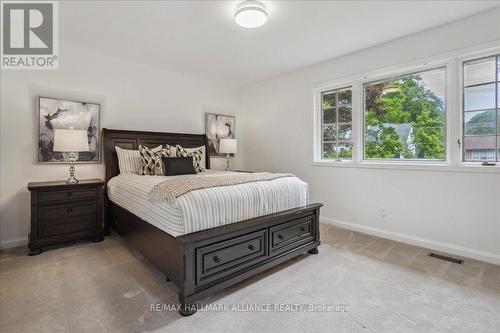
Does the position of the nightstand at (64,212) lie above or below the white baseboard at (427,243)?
above

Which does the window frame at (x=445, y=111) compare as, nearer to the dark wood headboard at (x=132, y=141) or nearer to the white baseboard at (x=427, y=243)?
the white baseboard at (x=427, y=243)

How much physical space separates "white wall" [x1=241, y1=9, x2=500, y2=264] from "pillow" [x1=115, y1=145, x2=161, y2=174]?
2353 mm

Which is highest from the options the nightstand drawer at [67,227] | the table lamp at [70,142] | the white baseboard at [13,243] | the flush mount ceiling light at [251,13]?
the flush mount ceiling light at [251,13]

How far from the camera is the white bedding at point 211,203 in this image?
1.86m

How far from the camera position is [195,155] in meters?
4.07

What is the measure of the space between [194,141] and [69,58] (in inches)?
82.1

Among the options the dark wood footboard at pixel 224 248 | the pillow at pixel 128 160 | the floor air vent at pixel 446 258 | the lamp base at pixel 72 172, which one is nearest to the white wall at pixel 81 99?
the lamp base at pixel 72 172

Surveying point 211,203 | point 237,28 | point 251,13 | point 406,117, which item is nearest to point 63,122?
point 237,28

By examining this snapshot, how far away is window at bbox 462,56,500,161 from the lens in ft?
8.54

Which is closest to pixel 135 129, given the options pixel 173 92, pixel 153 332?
pixel 173 92

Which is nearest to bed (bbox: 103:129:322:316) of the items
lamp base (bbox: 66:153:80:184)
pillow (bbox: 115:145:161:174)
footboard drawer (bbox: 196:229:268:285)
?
footboard drawer (bbox: 196:229:268:285)

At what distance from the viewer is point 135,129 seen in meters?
3.98

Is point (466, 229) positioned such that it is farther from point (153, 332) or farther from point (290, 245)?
point (153, 332)

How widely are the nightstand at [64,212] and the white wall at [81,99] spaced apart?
1.41 feet
